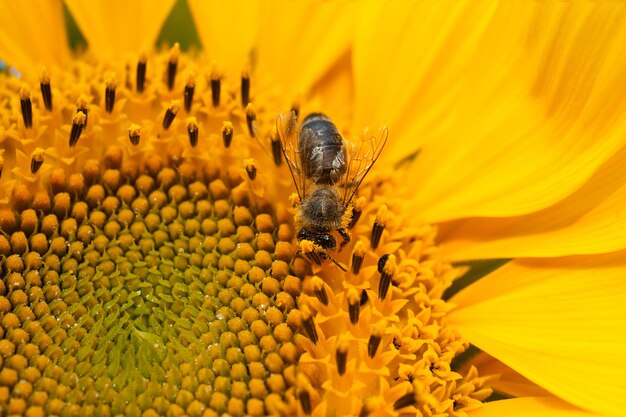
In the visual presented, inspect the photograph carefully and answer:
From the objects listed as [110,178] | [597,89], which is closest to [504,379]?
[597,89]

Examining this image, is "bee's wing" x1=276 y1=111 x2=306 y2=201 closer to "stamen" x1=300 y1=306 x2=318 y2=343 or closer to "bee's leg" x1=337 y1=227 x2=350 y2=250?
"bee's leg" x1=337 y1=227 x2=350 y2=250

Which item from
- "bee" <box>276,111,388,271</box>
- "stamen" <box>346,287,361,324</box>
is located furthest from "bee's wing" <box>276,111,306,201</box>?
"stamen" <box>346,287,361,324</box>

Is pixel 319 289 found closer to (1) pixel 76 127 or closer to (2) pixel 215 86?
(2) pixel 215 86

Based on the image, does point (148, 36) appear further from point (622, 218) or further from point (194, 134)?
point (622, 218)

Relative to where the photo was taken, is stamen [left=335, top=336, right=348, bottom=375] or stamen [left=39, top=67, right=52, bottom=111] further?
stamen [left=39, top=67, right=52, bottom=111]

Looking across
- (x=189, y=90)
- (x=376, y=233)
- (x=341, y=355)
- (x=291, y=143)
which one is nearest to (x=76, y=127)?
(x=189, y=90)

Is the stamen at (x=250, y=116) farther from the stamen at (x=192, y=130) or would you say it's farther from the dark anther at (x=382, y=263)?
the dark anther at (x=382, y=263)

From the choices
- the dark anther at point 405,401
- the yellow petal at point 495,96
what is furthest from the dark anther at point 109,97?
the dark anther at point 405,401
